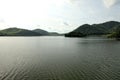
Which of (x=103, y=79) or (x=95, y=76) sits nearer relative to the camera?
(x=103, y=79)

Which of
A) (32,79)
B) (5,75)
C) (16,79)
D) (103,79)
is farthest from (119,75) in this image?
(5,75)

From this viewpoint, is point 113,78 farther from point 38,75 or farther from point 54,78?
point 38,75

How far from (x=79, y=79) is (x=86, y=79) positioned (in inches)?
54.6

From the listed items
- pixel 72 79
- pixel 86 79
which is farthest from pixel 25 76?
pixel 86 79

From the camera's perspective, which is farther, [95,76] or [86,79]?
[95,76]

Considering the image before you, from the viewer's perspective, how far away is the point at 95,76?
27.1 m

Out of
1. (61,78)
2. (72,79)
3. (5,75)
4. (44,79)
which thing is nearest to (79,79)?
(72,79)

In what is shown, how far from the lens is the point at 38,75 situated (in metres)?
27.5

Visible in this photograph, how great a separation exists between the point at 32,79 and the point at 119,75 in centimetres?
1834

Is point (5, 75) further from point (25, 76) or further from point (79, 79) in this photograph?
point (79, 79)

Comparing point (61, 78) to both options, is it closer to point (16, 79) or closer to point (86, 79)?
point (86, 79)

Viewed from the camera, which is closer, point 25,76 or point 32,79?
point 32,79

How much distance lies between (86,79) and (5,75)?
55.4 feet

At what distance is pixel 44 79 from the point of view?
2502 centimetres
